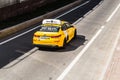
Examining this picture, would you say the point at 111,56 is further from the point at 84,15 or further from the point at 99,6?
the point at 99,6

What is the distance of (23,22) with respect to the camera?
2775 centimetres

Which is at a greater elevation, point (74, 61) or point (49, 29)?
point (49, 29)

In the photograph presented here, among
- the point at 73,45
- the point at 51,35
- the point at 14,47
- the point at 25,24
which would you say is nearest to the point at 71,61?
the point at 51,35

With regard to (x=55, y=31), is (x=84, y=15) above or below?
below

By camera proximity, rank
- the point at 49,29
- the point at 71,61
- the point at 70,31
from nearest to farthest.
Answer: the point at 71,61 < the point at 49,29 < the point at 70,31

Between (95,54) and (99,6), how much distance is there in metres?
27.4

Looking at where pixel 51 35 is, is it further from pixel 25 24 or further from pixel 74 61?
pixel 25 24

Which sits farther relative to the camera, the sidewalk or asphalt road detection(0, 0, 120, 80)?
asphalt road detection(0, 0, 120, 80)

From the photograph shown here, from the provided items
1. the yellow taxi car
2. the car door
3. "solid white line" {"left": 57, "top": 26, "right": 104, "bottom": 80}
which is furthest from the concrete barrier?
"solid white line" {"left": 57, "top": 26, "right": 104, "bottom": 80}

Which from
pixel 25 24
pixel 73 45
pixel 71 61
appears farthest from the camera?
pixel 25 24

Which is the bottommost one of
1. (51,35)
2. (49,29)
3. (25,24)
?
(25,24)

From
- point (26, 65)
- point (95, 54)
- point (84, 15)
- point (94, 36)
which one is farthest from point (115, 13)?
point (26, 65)

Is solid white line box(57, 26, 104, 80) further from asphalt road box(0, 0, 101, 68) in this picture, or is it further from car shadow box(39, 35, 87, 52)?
asphalt road box(0, 0, 101, 68)

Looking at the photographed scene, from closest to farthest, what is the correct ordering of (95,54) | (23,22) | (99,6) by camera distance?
(95,54) → (23,22) → (99,6)
